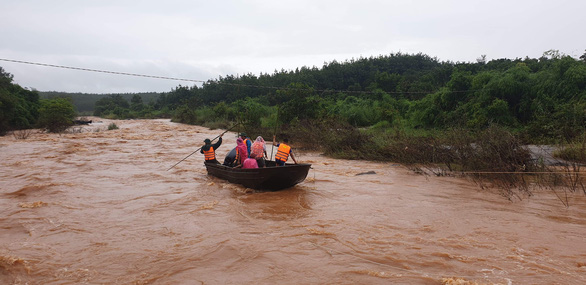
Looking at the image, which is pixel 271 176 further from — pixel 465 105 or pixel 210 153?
pixel 465 105

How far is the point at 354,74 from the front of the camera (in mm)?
46812

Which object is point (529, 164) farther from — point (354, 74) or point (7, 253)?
point (354, 74)

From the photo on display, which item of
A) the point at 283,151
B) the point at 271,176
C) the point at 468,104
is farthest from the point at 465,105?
the point at 271,176

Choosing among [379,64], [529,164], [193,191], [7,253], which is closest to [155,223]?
[7,253]

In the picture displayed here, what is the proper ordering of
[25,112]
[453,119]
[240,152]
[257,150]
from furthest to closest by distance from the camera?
[25,112] → [453,119] → [240,152] → [257,150]

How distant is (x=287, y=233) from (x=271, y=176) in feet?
7.96

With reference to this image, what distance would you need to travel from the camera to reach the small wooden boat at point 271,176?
25.8ft

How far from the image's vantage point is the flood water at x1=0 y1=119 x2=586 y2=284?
13.9 ft

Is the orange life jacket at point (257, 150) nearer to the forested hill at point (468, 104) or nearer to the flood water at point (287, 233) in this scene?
the flood water at point (287, 233)

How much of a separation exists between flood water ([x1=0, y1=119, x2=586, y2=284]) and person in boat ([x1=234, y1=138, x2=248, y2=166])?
2.24 ft

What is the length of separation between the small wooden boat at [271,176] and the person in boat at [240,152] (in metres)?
0.72

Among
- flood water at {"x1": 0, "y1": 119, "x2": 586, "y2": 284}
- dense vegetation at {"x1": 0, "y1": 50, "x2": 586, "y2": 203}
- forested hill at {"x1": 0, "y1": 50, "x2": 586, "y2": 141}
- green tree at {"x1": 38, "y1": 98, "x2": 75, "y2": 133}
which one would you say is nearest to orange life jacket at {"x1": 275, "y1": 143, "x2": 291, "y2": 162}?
flood water at {"x1": 0, "y1": 119, "x2": 586, "y2": 284}

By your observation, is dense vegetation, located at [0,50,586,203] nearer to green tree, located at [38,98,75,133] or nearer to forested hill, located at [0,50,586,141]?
forested hill, located at [0,50,586,141]

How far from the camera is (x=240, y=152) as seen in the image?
9.46 m
